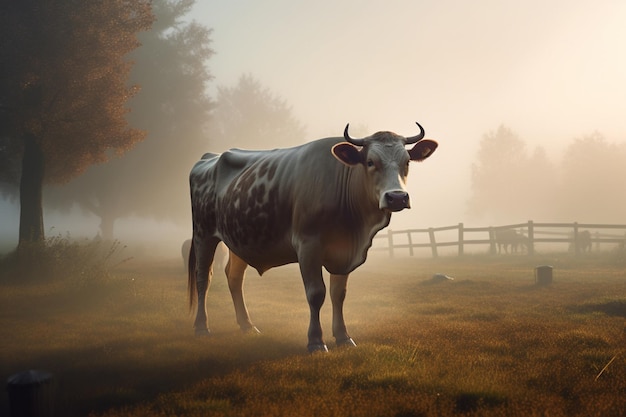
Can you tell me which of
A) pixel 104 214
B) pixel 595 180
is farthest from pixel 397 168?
pixel 595 180

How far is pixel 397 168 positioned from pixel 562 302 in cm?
627

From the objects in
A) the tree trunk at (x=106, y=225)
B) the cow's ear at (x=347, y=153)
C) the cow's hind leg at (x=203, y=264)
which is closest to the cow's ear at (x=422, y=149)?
the cow's ear at (x=347, y=153)

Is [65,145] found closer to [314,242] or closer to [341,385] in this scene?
[314,242]

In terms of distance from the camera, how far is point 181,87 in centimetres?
2473

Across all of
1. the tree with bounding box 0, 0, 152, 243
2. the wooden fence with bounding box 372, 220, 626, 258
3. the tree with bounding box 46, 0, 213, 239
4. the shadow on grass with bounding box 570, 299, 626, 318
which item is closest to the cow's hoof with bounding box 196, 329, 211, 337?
the shadow on grass with bounding box 570, 299, 626, 318

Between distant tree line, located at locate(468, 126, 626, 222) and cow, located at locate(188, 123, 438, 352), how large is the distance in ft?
148

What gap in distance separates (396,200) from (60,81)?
10939 mm

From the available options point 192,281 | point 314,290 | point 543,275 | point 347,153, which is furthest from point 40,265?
point 543,275

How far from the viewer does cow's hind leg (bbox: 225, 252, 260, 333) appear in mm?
7957

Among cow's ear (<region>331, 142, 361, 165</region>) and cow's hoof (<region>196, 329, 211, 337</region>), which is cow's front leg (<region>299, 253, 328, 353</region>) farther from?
cow's hoof (<region>196, 329, 211, 337</region>)

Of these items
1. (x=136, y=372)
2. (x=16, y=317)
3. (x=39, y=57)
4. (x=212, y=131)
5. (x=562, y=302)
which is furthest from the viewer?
(x=212, y=131)

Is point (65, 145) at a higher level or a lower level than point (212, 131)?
lower

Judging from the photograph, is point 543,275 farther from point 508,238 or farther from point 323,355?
point 508,238

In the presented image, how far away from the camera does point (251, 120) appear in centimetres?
3331
